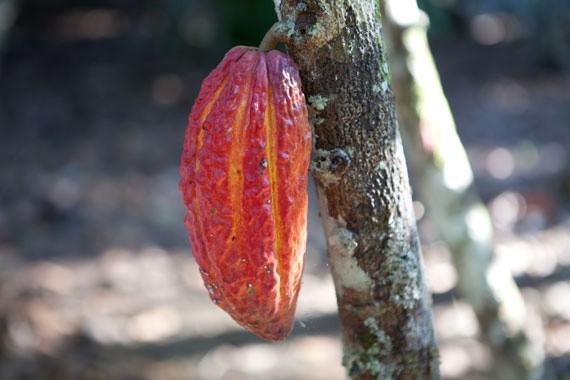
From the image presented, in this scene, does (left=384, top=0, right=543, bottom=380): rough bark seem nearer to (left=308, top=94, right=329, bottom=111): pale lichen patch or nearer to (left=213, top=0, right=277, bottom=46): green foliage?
(left=308, top=94, right=329, bottom=111): pale lichen patch

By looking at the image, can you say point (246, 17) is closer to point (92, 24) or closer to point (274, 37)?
point (92, 24)

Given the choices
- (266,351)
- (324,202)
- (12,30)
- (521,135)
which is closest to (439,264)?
(266,351)

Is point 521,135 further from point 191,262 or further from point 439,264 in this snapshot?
point 191,262

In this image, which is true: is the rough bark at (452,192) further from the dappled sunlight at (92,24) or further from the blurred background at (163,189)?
the dappled sunlight at (92,24)

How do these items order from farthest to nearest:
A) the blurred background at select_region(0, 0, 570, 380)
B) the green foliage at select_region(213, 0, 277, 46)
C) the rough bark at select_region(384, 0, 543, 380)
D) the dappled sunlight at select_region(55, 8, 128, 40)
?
the dappled sunlight at select_region(55, 8, 128, 40) < the green foliage at select_region(213, 0, 277, 46) < the blurred background at select_region(0, 0, 570, 380) < the rough bark at select_region(384, 0, 543, 380)

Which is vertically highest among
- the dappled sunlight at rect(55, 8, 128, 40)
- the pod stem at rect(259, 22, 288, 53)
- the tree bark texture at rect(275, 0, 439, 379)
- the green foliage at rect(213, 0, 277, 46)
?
the dappled sunlight at rect(55, 8, 128, 40)

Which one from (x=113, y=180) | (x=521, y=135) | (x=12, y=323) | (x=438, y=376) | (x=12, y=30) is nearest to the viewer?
(x=438, y=376)

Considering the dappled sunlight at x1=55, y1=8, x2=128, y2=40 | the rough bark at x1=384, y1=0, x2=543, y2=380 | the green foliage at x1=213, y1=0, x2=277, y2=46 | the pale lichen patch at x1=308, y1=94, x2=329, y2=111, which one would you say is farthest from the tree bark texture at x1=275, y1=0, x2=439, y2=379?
A: the dappled sunlight at x1=55, y1=8, x2=128, y2=40
